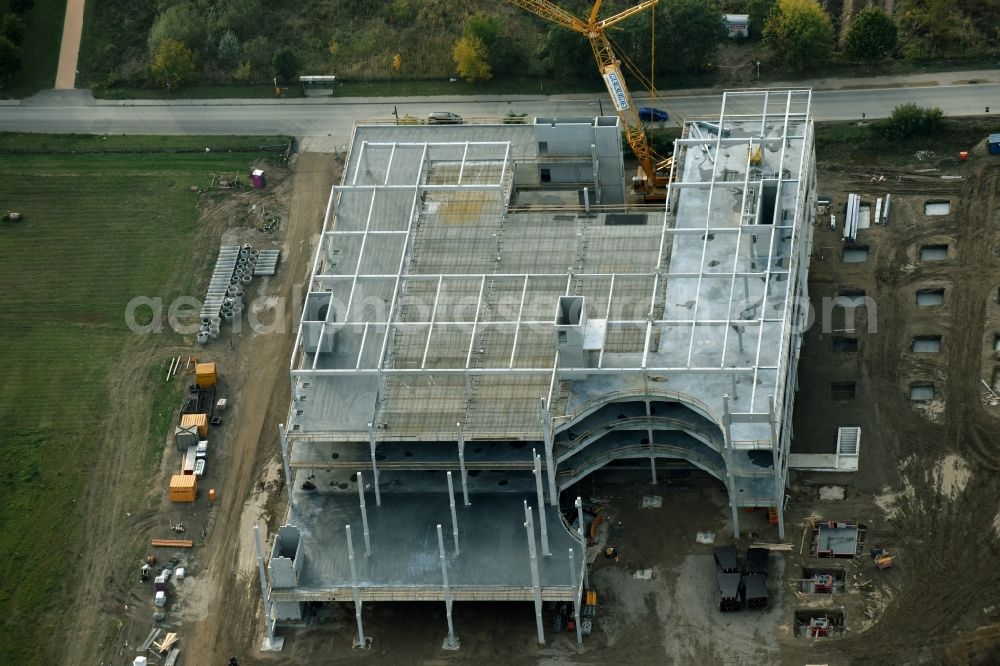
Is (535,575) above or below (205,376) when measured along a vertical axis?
below

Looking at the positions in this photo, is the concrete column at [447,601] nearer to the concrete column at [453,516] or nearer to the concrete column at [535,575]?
the concrete column at [453,516]

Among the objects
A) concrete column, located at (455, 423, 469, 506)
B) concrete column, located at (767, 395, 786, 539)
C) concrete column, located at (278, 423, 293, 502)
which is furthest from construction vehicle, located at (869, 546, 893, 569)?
concrete column, located at (278, 423, 293, 502)

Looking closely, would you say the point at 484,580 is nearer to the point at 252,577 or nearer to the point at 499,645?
the point at 499,645

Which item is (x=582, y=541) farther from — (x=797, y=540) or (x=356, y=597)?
(x=356, y=597)

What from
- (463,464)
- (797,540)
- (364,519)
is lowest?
(364,519)

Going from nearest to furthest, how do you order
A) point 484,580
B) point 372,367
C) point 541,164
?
point 484,580 < point 372,367 < point 541,164

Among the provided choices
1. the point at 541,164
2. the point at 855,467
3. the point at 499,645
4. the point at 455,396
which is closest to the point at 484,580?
the point at 499,645

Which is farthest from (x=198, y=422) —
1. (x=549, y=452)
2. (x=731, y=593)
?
(x=731, y=593)
